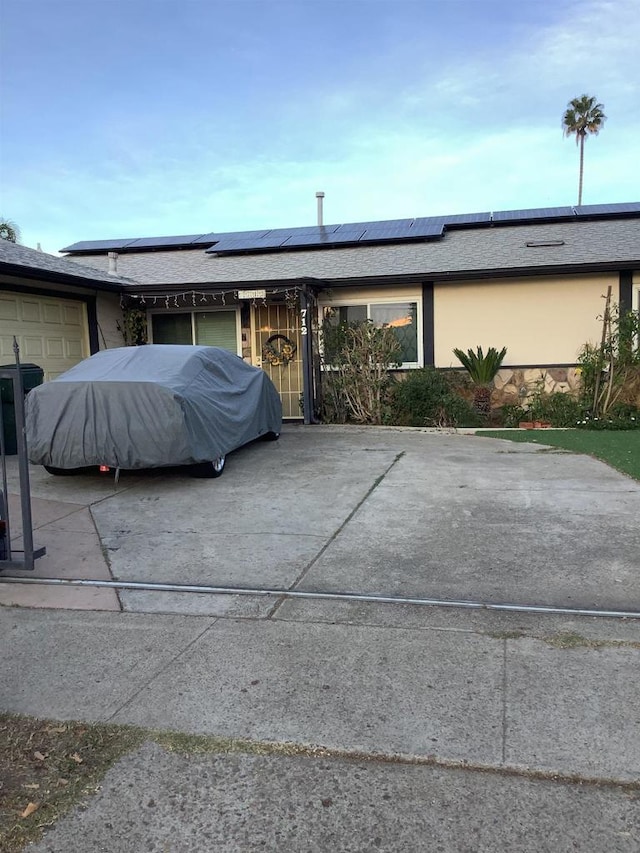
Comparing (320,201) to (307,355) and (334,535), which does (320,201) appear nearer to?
(307,355)

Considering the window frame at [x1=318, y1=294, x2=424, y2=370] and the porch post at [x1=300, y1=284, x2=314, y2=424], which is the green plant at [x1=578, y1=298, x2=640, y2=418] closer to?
the window frame at [x1=318, y1=294, x2=424, y2=370]

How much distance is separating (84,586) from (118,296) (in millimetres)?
10141

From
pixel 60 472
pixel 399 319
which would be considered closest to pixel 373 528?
pixel 60 472

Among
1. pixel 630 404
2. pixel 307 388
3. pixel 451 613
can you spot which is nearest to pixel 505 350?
pixel 630 404

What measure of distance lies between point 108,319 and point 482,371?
24.6 feet

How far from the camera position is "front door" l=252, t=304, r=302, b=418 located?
13.9 metres

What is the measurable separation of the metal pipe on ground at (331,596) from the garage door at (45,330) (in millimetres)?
7138

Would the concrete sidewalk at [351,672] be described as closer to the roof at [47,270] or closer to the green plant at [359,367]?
the roof at [47,270]

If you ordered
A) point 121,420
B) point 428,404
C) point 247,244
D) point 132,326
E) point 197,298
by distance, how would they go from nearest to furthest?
point 121,420 < point 428,404 < point 197,298 < point 132,326 < point 247,244

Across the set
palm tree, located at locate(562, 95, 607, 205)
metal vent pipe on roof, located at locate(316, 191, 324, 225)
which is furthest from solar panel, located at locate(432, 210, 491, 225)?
palm tree, located at locate(562, 95, 607, 205)

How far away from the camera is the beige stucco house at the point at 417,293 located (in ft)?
41.9

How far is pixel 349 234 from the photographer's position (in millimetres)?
16312

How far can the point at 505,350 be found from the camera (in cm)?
1286

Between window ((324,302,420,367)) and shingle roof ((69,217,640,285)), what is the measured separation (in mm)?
720
